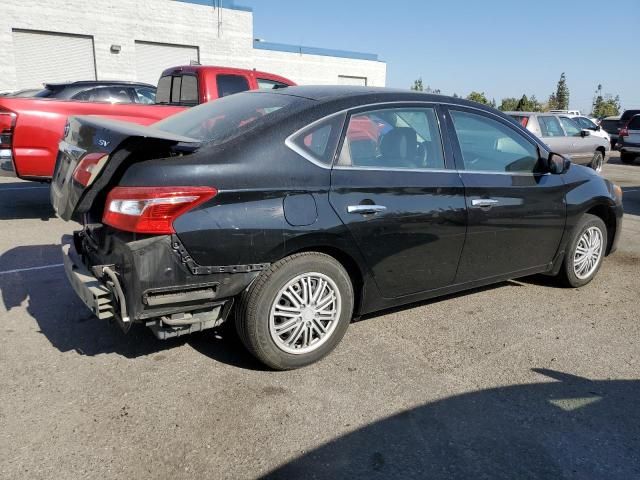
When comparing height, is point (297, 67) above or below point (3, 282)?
above

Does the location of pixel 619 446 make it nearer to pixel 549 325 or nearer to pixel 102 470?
pixel 549 325

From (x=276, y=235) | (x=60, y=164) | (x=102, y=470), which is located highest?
(x=60, y=164)

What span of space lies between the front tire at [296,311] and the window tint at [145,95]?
6.57 m

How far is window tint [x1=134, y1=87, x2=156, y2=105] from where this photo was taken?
8828mm

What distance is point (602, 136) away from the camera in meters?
15.2

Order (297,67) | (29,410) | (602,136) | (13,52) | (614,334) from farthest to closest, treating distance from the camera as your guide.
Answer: (297,67)
(13,52)
(602,136)
(614,334)
(29,410)

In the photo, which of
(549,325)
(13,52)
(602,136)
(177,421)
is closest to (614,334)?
(549,325)

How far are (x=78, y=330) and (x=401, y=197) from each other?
8.01 ft

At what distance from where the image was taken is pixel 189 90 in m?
8.49

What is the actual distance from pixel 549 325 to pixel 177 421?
9.29 feet

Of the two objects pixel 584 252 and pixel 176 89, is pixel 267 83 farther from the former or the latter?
pixel 584 252

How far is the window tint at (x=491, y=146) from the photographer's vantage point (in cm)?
399

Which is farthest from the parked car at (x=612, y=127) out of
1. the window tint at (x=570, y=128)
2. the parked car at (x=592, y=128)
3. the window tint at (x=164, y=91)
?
the window tint at (x=164, y=91)

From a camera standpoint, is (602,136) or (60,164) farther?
(602,136)
